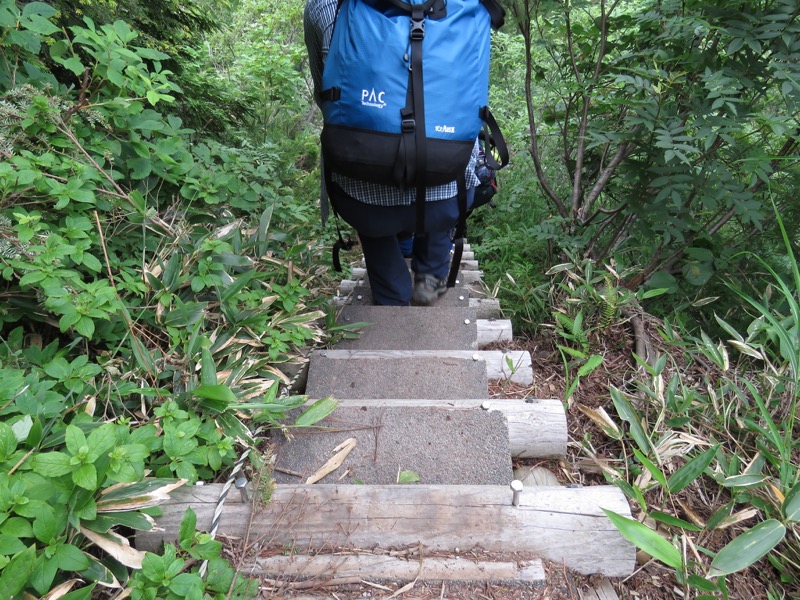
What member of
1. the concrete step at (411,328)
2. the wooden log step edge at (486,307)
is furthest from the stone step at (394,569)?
the wooden log step edge at (486,307)

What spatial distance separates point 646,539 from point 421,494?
638 millimetres

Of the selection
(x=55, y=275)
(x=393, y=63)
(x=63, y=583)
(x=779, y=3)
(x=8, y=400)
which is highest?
(x=779, y=3)

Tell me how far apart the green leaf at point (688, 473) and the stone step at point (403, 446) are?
1.70ft

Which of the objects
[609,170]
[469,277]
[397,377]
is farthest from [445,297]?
[609,170]

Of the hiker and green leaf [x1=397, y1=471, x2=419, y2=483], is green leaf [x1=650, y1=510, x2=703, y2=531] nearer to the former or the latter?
green leaf [x1=397, y1=471, x2=419, y2=483]

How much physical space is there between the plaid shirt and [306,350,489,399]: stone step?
0.81m

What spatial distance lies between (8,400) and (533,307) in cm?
264

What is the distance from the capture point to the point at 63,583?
1.18 m

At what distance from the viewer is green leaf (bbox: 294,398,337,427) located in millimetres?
1832

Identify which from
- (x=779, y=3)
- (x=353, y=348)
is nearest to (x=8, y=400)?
(x=353, y=348)

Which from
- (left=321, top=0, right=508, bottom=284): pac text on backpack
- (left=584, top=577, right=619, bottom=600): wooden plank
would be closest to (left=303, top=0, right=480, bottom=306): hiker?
(left=321, top=0, right=508, bottom=284): pac text on backpack

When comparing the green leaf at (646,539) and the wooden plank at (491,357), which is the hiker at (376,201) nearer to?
the wooden plank at (491,357)

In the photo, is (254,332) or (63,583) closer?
(63,583)

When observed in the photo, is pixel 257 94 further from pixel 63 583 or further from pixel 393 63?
pixel 63 583
